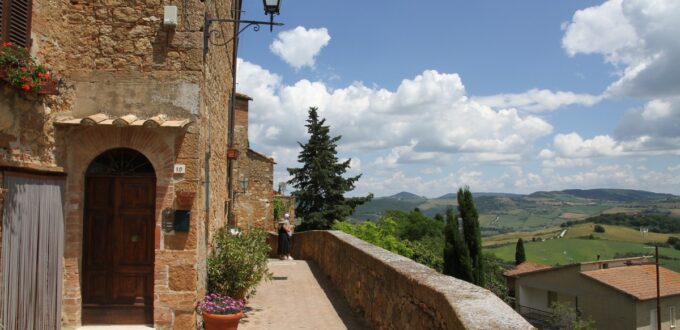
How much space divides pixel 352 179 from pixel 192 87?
82.0 ft

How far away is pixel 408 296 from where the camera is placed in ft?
15.9

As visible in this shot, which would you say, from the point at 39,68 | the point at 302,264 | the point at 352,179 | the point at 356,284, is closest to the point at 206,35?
the point at 39,68

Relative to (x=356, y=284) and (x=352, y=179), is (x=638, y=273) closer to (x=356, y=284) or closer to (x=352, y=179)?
(x=352, y=179)

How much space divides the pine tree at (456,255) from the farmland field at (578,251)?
54378 mm

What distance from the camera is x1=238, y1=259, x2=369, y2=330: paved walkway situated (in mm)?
7074

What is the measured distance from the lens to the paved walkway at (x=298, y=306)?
23.2 ft

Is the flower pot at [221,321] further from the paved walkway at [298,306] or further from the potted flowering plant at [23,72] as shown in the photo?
the potted flowering plant at [23,72]

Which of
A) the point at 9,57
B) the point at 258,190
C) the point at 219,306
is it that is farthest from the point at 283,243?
the point at 9,57

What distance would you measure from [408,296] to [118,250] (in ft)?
12.7

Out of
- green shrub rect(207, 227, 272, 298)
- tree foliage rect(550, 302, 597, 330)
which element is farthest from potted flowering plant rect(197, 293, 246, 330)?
tree foliage rect(550, 302, 597, 330)

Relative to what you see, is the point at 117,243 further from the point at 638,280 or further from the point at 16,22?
the point at 638,280

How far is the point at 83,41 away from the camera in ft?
20.8

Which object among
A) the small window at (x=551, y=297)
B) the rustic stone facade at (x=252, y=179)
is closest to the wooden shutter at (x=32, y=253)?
the rustic stone facade at (x=252, y=179)

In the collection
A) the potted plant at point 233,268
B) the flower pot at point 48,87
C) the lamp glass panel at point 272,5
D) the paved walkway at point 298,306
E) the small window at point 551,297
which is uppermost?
the lamp glass panel at point 272,5
